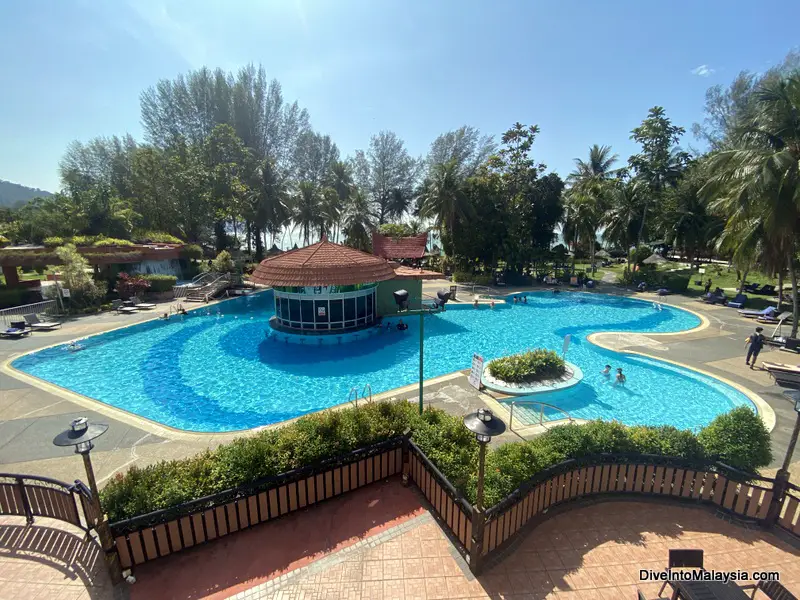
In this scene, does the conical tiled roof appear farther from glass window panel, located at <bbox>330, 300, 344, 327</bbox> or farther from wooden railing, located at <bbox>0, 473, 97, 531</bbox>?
wooden railing, located at <bbox>0, 473, 97, 531</bbox>

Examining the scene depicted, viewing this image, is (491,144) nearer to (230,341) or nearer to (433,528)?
(230,341)

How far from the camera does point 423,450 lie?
7.39 meters

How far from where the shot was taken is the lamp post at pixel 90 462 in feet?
15.6

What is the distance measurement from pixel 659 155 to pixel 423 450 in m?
47.9

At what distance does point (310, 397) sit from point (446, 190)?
99.8 ft

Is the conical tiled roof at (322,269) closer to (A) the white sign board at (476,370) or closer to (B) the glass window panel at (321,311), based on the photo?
(B) the glass window panel at (321,311)

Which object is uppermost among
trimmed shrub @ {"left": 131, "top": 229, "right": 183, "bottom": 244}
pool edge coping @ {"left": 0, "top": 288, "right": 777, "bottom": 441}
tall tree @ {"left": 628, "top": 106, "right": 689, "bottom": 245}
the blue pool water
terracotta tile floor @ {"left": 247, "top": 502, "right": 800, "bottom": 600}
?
tall tree @ {"left": 628, "top": 106, "right": 689, "bottom": 245}

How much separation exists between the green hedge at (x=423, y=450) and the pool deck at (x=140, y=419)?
2448mm

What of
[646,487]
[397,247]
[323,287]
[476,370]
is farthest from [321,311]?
[397,247]

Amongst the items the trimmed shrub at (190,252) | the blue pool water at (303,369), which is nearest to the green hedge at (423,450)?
the blue pool water at (303,369)

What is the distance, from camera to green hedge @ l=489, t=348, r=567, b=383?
13617 millimetres

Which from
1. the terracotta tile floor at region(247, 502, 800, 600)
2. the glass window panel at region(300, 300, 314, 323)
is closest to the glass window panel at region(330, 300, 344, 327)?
the glass window panel at region(300, 300, 314, 323)

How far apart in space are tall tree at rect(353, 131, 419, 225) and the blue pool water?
1546 inches

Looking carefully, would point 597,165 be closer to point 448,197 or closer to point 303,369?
point 448,197
